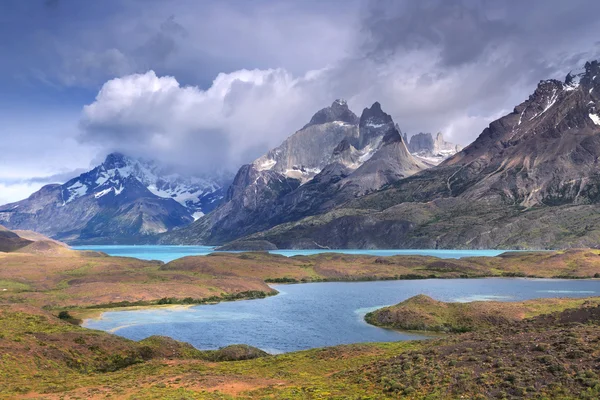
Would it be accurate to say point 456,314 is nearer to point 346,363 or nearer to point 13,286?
point 346,363

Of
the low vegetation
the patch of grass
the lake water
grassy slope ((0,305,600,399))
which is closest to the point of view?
grassy slope ((0,305,600,399))

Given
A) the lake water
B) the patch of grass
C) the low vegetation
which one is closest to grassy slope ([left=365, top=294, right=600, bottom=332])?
the low vegetation

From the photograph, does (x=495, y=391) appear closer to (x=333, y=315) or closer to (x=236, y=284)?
(x=333, y=315)

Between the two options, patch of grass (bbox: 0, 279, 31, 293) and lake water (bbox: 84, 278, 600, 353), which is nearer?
lake water (bbox: 84, 278, 600, 353)

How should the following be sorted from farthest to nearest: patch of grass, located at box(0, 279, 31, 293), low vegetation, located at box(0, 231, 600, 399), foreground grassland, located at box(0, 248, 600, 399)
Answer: patch of grass, located at box(0, 279, 31, 293) < low vegetation, located at box(0, 231, 600, 399) < foreground grassland, located at box(0, 248, 600, 399)

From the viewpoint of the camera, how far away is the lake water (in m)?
89.6

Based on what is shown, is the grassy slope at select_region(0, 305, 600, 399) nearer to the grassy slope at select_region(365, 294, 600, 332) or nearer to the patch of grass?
the grassy slope at select_region(365, 294, 600, 332)

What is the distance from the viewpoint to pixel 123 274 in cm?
17862

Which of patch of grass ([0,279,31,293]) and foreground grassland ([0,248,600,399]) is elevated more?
patch of grass ([0,279,31,293])

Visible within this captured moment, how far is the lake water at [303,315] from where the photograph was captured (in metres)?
→ 89.6

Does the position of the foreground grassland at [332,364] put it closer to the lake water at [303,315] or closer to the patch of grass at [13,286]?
the lake water at [303,315]

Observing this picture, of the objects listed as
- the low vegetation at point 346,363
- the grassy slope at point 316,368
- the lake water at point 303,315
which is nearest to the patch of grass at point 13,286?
the lake water at point 303,315

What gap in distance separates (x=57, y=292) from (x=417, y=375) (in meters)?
124

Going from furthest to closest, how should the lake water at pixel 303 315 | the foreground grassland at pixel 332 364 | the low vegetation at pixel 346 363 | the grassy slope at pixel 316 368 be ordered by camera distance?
1. the lake water at pixel 303 315
2. the low vegetation at pixel 346 363
3. the foreground grassland at pixel 332 364
4. the grassy slope at pixel 316 368
